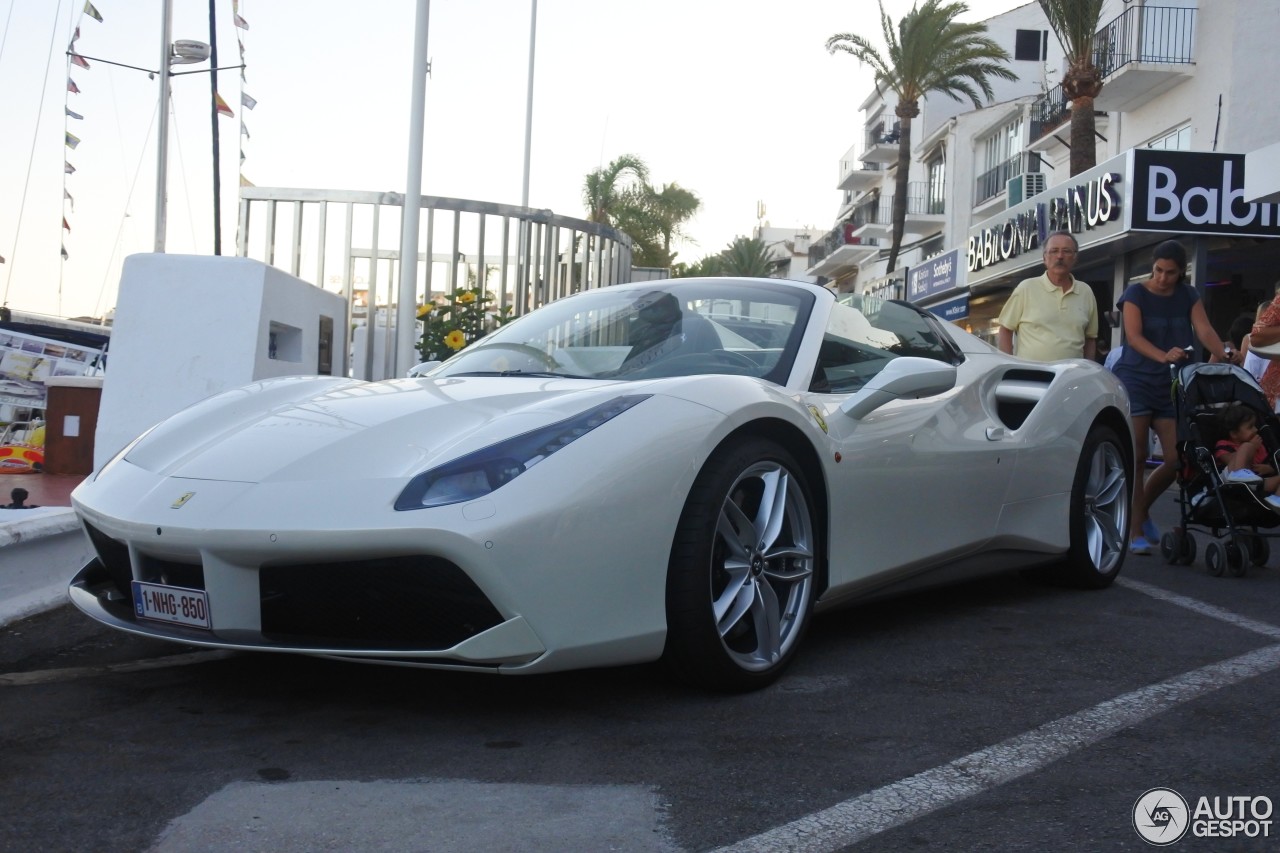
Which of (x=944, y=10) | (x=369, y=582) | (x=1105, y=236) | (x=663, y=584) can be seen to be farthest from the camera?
(x=944, y=10)

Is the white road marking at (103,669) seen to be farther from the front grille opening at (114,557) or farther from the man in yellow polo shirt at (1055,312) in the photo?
the man in yellow polo shirt at (1055,312)

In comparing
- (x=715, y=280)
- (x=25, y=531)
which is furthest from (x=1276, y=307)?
(x=25, y=531)

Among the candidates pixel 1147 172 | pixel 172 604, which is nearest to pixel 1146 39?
pixel 1147 172

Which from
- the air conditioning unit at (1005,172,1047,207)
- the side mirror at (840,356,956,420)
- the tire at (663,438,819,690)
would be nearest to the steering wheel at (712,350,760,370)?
the side mirror at (840,356,956,420)

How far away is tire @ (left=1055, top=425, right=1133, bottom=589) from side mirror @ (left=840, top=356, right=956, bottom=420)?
1.46 meters

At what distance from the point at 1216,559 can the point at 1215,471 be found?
0.45 meters

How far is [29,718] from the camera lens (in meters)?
2.98

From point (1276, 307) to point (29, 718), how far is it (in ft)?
19.8

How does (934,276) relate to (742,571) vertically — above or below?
above

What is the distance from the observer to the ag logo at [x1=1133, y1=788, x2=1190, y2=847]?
2221 mm

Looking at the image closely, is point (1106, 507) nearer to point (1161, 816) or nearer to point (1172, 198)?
point (1161, 816)

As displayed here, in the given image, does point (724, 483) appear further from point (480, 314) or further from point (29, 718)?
point (480, 314)

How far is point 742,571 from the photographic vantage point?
3.22 meters

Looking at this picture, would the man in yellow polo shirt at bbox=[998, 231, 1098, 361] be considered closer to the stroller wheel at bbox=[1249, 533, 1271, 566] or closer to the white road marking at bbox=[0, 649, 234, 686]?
the stroller wheel at bbox=[1249, 533, 1271, 566]
